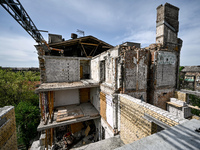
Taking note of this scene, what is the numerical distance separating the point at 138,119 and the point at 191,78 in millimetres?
26448

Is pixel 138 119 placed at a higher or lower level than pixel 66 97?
Answer: higher

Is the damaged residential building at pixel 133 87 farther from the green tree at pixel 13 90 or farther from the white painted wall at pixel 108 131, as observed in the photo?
the green tree at pixel 13 90

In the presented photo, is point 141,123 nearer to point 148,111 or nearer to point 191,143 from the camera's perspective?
point 148,111

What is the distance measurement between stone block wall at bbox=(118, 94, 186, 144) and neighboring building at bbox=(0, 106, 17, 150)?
676 cm

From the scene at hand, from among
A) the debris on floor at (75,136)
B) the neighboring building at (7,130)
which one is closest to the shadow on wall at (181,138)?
the neighboring building at (7,130)

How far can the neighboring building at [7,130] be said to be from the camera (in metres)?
4.73

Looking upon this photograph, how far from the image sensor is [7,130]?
516cm

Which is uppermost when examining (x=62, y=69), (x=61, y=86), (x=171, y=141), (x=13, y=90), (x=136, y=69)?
(x=62, y=69)

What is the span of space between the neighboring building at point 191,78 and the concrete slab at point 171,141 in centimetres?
2537

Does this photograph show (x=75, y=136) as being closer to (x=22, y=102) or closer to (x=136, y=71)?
(x=136, y=71)

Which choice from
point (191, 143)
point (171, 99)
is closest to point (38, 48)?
point (191, 143)

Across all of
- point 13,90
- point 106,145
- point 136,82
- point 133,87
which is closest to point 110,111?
point 106,145

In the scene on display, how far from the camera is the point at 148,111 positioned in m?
3.34

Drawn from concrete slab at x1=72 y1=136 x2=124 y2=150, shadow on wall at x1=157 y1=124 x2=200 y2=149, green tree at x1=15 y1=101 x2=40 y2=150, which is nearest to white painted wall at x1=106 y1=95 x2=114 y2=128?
concrete slab at x1=72 y1=136 x2=124 y2=150
